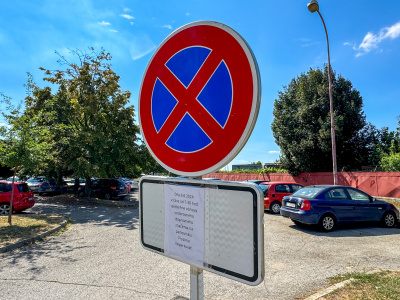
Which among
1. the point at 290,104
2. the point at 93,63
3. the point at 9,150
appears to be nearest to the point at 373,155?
the point at 290,104

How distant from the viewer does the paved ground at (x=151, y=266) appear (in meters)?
4.11

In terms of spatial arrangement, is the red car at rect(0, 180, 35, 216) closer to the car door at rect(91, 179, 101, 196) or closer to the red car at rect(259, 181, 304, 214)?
the car door at rect(91, 179, 101, 196)

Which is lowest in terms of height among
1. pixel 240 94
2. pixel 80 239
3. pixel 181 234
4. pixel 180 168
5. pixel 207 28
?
pixel 80 239

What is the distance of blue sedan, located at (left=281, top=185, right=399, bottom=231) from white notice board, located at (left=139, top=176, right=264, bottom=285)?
8101mm

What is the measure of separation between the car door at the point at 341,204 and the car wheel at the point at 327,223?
21 cm

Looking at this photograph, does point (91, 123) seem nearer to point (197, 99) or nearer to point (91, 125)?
point (91, 125)

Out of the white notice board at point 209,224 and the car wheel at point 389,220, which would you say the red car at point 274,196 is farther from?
the white notice board at point 209,224

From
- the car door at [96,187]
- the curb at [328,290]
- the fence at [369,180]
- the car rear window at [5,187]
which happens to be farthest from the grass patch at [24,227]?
the fence at [369,180]

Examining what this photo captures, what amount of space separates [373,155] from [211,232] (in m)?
25.3

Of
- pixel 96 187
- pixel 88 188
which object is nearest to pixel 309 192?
pixel 88 188

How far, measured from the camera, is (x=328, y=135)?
68.3 feet

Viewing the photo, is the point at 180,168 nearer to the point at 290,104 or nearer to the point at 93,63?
the point at 93,63

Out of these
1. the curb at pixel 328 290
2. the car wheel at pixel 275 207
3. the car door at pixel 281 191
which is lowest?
the car wheel at pixel 275 207

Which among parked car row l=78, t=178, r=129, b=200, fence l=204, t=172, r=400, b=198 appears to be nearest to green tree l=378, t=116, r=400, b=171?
fence l=204, t=172, r=400, b=198
